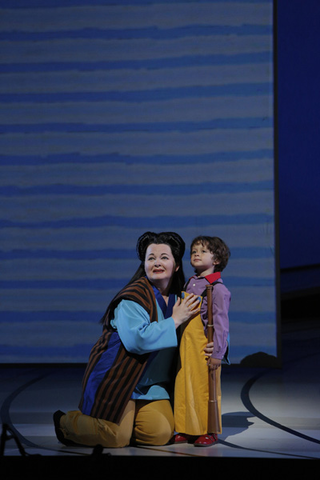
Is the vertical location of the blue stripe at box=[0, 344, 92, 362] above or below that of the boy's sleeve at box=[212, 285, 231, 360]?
below

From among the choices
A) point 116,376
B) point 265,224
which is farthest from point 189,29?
point 116,376

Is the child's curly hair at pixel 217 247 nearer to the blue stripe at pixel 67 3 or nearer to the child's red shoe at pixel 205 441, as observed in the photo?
the child's red shoe at pixel 205 441

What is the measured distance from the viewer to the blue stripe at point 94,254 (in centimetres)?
549

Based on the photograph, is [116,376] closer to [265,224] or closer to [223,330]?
[223,330]

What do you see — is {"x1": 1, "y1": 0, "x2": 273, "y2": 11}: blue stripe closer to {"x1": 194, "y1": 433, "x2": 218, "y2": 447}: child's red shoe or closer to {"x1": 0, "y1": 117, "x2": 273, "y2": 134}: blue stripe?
{"x1": 0, "y1": 117, "x2": 273, "y2": 134}: blue stripe

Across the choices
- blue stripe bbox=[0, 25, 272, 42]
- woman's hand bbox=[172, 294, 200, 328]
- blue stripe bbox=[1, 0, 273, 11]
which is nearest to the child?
woman's hand bbox=[172, 294, 200, 328]

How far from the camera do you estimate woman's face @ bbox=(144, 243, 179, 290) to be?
126 inches

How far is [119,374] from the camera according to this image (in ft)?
10.1

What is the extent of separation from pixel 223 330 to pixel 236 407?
976 mm

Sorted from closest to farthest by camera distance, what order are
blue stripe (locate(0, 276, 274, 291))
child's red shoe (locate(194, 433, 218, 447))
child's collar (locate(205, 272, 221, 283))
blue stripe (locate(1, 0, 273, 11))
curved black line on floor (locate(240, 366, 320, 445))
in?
child's red shoe (locate(194, 433, 218, 447)) → curved black line on floor (locate(240, 366, 320, 445)) → child's collar (locate(205, 272, 221, 283)) → blue stripe (locate(0, 276, 274, 291)) → blue stripe (locate(1, 0, 273, 11))

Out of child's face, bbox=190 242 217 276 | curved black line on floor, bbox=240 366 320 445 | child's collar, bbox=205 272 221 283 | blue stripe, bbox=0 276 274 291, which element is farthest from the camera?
blue stripe, bbox=0 276 274 291

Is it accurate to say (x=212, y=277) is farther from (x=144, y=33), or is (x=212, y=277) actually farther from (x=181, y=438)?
(x=144, y=33)

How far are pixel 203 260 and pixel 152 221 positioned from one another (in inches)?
71.4

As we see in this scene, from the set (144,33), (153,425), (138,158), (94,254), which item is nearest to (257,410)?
(153,425)
